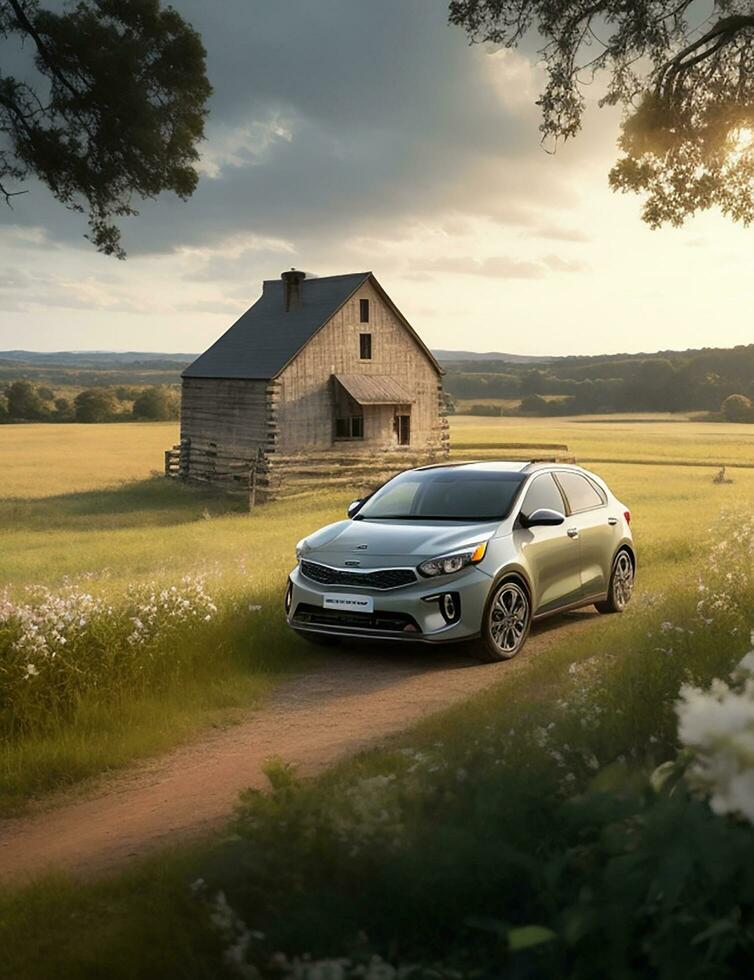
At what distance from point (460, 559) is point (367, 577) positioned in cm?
88

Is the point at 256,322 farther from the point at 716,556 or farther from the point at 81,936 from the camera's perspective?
the point at 81,936

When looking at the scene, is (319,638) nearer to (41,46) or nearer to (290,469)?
(41,46)

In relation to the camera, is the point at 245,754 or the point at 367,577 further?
the point at 367,577

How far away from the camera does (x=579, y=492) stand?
1236 centimetres

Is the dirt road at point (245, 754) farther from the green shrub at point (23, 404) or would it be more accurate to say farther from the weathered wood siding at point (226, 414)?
the green shrub at point (23, 404)

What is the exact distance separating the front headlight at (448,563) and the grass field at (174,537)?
1.62m

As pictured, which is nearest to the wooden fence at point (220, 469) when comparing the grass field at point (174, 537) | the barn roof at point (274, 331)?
the grass field at point (174, 537)

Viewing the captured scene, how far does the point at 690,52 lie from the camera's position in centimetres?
1762

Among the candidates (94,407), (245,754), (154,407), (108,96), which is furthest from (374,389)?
(94,407)

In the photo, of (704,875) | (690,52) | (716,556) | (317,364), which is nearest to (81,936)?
(704,875)

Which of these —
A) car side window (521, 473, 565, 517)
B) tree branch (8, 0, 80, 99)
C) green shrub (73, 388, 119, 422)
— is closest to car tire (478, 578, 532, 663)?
car side window (521, 473, 565, 517)

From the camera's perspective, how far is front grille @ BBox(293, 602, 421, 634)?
9859 mm

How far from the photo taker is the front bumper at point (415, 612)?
9.80 m

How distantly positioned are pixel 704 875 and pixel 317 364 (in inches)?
1396
